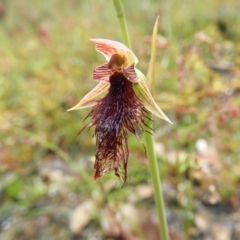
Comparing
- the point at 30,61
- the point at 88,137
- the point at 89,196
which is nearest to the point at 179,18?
the point at 30,61

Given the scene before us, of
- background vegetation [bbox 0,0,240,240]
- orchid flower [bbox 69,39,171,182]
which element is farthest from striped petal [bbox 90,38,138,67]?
background vegetation [bbox 0,0,240,240]

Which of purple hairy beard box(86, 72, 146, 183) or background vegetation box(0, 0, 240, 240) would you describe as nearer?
purple hairy beard box(86, 72, 146, 183)

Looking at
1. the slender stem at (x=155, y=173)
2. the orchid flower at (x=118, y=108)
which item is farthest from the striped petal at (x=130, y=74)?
the slender stem at (x=155, y=173)

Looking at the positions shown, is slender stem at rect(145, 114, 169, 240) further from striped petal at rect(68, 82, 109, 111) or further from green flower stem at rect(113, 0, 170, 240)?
striped petal at rect(68, 82, 109, 111)

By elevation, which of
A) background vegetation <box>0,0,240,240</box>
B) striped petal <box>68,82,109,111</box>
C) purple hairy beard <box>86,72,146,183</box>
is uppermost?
striped petal <box>68,82,109,111</box>

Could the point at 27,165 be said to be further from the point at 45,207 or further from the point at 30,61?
the point at 30,61

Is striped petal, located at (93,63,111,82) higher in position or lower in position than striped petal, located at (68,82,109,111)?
higher

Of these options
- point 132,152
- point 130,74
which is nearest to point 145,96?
point 130,74
